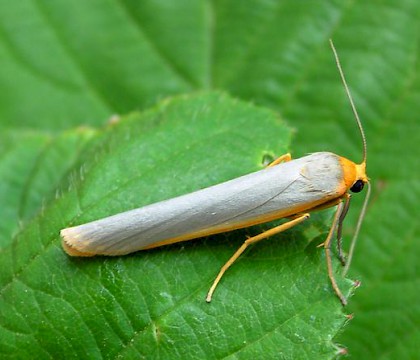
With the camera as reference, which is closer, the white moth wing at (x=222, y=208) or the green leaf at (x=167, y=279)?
the green leaf at (x=167, y=279)

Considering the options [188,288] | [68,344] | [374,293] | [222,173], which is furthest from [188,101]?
[374,293]

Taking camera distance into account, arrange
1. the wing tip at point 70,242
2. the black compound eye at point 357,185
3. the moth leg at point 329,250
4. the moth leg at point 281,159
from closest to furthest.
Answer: the moth leg at point 329,250 < the wing tip at point 70,242 < the moth leg at point 281,159 < the black compound eye at point 357,185

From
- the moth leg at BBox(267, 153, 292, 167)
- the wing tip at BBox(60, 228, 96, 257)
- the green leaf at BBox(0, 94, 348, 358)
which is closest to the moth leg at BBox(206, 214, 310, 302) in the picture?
the green leaf at BBox(0, 94, 348, 358)

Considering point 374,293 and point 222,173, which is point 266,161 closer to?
point 222,173

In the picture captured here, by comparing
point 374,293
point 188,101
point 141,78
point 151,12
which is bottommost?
point 374,293

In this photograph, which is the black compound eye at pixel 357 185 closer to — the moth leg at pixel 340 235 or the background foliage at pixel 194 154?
the moth leg at pixel 340 235

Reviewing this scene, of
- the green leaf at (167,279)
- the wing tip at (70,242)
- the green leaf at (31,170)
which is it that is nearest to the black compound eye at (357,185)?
the green leaf at (167,279)

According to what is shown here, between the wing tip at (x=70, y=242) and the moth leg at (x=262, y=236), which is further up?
the wing tip at (x=70, y=242)

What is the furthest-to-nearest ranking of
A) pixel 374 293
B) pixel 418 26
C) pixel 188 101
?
pixel 418 26 < pixel 374 293 < pixel 188 101
